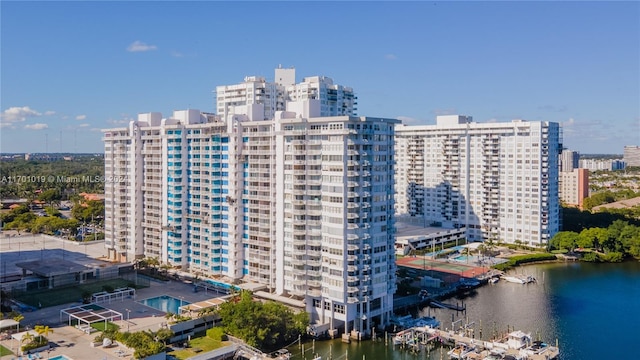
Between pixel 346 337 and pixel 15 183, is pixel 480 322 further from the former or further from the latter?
pixel 15 183

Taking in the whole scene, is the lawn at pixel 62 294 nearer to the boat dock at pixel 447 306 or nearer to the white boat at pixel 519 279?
the boat dock at pixel 447 306

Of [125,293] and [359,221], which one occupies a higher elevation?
[359,221]

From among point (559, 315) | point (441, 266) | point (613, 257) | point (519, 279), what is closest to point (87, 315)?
point (559, 315)

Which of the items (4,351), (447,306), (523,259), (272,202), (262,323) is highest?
(272,202)

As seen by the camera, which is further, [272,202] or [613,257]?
[613,257]

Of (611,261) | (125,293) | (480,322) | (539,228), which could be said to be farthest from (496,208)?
(125,293)

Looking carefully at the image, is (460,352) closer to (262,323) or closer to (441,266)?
(262,323)
